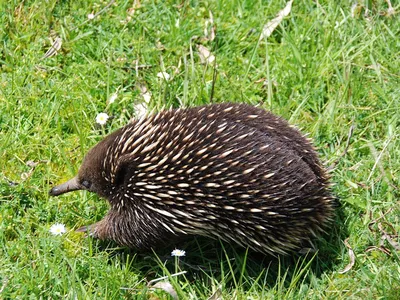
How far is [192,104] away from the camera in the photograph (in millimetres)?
4531

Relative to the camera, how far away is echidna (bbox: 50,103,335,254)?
355 cm

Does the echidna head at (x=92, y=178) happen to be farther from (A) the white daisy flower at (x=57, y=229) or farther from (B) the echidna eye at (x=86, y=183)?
(A) the white daisy flower at (x=57, y=229)

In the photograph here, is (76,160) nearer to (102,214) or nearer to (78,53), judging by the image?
(102,214)

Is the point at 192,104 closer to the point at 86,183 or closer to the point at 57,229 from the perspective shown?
the point at 86,183

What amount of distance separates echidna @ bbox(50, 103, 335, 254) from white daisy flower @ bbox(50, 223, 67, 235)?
13cm

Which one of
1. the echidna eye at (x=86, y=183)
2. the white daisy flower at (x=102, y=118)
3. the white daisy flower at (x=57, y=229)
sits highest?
the white daisy flower at (x=102, y=118)

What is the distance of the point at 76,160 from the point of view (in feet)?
14.1

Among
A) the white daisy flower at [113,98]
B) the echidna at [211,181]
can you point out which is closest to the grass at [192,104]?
the white daisy flower at [113,98]

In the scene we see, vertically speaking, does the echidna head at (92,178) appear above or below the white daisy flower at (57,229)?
above

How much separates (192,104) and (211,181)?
41.5 inches

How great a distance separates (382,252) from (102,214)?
143 centimetres

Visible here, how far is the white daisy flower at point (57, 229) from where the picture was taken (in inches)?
149

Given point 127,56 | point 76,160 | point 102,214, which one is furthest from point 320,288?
point 127,56

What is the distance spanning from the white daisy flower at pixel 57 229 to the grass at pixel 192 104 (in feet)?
0.10
